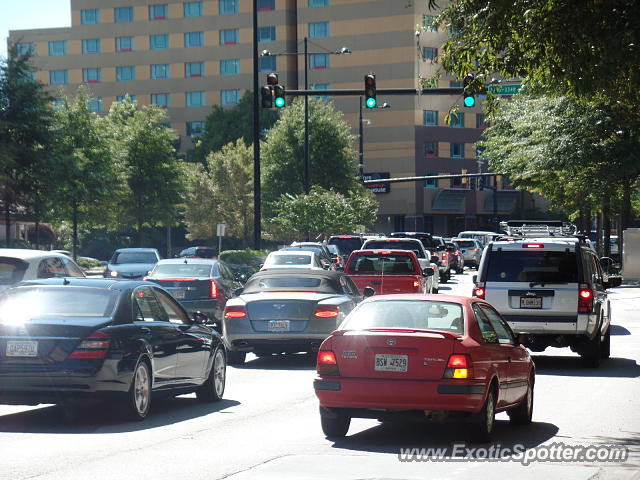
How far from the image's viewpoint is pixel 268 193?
83250 millimetres

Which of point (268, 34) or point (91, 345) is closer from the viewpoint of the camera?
point (91, 345)

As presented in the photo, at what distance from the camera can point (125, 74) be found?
112750 millimetres

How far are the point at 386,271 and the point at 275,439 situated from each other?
53.8 feet

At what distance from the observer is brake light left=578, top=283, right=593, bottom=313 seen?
18.5 m

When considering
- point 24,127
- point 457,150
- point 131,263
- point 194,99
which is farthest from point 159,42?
point 131,263

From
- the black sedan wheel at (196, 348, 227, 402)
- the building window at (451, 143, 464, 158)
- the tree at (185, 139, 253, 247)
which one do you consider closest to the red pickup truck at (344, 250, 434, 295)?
the black sedan wheel at (196, 348, 227, 402)

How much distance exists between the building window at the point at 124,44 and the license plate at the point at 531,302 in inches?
3834

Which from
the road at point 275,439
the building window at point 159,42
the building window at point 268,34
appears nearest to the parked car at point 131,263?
the road at point 275,439

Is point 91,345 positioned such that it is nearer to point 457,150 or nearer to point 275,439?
point 275,439

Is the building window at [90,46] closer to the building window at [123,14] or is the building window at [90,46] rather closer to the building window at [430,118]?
the building window at [123,14]

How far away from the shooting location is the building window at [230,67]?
10981cm

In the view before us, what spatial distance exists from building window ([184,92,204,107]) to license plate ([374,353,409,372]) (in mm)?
102416

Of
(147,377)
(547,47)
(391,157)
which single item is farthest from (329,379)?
(391,157)

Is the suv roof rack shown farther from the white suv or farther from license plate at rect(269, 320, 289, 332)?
license plate at rect(269, 320, 289, 332)
